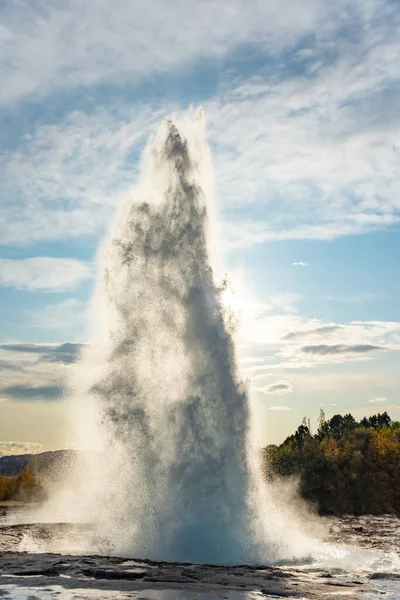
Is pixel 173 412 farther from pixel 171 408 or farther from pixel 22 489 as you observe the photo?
pixel 22 489

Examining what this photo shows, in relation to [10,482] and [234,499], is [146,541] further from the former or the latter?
[10,482]

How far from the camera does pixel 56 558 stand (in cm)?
1948

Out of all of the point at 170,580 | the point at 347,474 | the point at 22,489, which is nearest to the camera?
the point at 170,580

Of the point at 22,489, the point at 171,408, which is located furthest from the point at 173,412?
the point at 22,489

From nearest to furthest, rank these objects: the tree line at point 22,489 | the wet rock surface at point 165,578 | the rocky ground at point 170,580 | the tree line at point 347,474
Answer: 1. the rocky ground at point 170,580
2. the wet rock surface at point 165,578
3. the tree line at point 347,474
4. the tree line at point 22,489

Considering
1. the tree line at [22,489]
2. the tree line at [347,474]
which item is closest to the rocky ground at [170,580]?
the tree line at [347,474]

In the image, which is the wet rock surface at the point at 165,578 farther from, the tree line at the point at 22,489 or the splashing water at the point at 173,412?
the tree line at the point at 22,489

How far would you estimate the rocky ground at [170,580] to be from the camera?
14023 millimetres

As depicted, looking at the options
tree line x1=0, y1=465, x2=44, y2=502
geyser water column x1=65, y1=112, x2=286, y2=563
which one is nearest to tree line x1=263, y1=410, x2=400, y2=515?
tree line x1=0, y1=465, x2=44, y2=502

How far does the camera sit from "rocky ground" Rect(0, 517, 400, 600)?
14.0 m

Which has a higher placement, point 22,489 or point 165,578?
point 22,489

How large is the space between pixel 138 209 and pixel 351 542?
17.2 meters

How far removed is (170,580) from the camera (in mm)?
15797

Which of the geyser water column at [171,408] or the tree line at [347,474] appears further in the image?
the tree line at [347,474]
